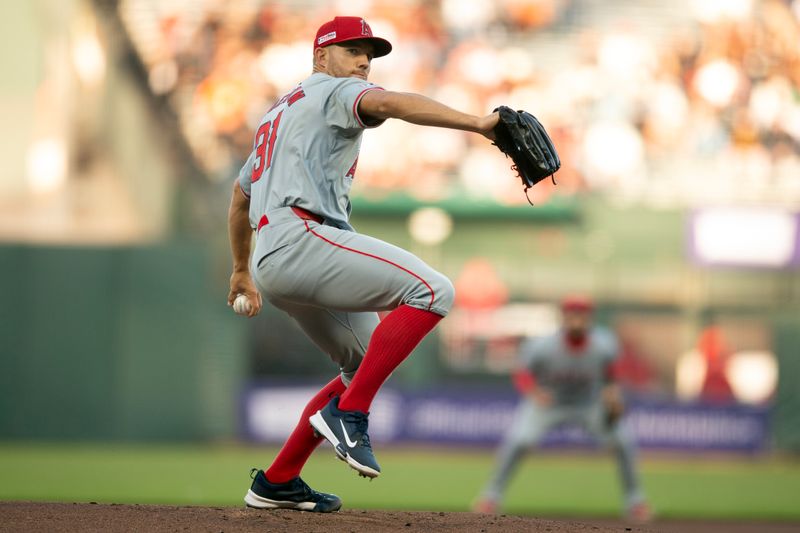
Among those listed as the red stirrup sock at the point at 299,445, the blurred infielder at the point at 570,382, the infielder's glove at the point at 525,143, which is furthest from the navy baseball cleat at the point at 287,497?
the blurred infielder at the point at 570,382

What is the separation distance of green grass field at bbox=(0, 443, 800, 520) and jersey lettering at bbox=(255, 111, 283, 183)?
4.04 meters

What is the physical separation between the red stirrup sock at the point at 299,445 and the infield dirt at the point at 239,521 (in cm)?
15

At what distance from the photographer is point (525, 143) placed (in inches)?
140

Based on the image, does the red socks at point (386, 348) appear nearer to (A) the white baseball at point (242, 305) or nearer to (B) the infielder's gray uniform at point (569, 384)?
(A) the white baseball at point (242, 305)

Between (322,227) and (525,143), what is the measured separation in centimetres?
73

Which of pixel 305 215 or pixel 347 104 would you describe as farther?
pixel 305 215

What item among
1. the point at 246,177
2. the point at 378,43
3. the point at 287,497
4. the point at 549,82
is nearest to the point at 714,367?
the point at 549,82

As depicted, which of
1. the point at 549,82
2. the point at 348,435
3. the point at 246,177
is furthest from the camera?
the point at 549,82

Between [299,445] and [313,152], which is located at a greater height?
[313,152]

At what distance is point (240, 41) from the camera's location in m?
16.2

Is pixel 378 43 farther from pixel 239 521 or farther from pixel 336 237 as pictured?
pixel 239 521

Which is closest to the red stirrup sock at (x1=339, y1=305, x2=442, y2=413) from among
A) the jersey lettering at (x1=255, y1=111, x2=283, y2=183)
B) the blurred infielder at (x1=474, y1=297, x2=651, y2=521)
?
the jersey lettering at (x1=255, y1=111, x2=283, y2=183)

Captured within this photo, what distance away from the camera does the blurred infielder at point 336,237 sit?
371 cm

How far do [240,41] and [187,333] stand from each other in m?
4.95
